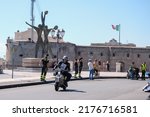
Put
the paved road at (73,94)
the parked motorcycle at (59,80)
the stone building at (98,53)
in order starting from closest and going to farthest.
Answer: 1. the paved road at (73,94)
2. the parked motorcycle at (59,80)
3. the stone building at (98,53)

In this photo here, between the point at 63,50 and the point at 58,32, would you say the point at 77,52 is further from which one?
the point at 58,32

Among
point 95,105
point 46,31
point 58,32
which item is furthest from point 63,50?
point 95,105

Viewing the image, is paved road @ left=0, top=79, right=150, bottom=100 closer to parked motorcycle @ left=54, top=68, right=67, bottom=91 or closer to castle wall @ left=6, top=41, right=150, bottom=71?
parked motorcycle @ left=54, top=68, right=67, bottom=91

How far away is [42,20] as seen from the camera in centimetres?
4634

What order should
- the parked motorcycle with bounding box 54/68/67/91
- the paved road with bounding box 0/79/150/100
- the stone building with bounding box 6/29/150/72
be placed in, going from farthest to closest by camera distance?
the stone building with bounding box 6/29/150/72 < the parked motorcycle with bounding box 54/68/67/91 < the paved road with bounding box 0/79/150/100

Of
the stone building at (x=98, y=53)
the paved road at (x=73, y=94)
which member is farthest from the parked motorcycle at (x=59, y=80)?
the stone building at (x=98, y=53)

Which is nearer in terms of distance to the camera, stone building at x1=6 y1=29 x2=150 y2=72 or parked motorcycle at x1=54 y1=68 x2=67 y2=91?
parked motorcycle at x1=54 y1=68 x2=67 y2=91

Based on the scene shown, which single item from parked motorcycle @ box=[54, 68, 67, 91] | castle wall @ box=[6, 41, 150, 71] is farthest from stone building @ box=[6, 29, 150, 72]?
parked motorcycle @ box=[54, 68, 67, 91]

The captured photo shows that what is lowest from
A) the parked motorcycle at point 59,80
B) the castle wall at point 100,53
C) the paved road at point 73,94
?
the paved road at point 73,94

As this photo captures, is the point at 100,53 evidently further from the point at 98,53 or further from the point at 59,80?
the point at 59,80

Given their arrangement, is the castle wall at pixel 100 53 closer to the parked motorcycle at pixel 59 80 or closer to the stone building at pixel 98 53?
the stone building at pixel 98 53

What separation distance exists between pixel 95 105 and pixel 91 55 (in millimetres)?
A: 80798

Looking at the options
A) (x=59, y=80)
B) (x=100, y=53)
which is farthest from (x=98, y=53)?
(x=59, y=80)

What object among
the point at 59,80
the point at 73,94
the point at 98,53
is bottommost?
the point at 73,94
